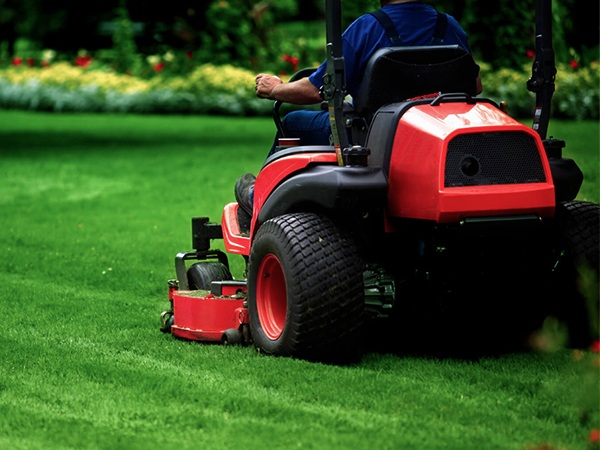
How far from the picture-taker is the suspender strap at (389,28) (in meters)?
5.64

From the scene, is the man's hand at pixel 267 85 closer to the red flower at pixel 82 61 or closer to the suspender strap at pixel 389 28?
the suspender strap at pixel 389 28

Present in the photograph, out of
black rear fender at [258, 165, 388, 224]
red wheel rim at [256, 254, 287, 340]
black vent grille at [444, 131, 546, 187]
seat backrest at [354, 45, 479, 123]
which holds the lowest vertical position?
red wheel rim at [256, 254, 287, 340]

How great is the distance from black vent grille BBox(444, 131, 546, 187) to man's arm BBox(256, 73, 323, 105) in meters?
0.83

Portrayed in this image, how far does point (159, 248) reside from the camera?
31.8ft

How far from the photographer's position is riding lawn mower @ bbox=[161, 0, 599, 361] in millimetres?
5305

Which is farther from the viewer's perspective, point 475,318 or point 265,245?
point 475,318

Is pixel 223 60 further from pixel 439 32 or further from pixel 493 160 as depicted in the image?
pixel 493 160

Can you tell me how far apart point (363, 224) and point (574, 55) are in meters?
14.2

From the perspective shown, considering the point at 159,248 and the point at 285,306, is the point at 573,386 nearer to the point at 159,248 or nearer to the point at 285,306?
the point at 285,306

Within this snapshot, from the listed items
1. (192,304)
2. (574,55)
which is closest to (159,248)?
(192,304)

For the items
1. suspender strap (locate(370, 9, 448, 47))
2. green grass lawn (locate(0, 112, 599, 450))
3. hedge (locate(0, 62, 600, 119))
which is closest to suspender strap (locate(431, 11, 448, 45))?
suspender strap (locate(370, 9, 448, 47))

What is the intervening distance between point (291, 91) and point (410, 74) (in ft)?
1.91

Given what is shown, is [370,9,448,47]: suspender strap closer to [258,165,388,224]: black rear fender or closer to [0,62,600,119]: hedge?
[258,165,388,224]: black rear fender

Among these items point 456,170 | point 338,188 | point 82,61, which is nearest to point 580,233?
point 456,170
